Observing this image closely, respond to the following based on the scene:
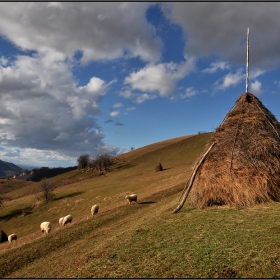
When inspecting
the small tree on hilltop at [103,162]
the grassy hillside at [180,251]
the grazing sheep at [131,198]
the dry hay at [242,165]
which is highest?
the small tree on hilltop at [103,162]

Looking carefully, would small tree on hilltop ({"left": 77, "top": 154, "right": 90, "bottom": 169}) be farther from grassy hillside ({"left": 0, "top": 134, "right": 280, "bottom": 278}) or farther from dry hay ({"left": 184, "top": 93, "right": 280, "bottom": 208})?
dry hay ({"left": 184, "top": 93, "right": 280, "bottom": 208})

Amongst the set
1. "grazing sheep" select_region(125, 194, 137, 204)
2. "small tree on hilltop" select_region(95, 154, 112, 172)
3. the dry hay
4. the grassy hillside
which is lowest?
the grassy hillside

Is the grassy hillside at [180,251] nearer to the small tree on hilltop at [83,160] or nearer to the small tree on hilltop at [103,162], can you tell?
the small tree on hilltop at [103,162]

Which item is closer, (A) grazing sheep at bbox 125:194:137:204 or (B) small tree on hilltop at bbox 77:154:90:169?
(A) grazing sheep at bbox 125:194:137:204

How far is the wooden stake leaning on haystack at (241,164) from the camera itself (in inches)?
545

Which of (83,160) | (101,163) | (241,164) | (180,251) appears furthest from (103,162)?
(180,251)

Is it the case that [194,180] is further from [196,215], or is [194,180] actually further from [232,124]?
[232,124]

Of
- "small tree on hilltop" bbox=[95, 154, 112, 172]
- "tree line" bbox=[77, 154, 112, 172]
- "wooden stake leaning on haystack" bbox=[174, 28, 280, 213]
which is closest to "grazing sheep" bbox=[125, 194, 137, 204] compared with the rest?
"wooden stake leaning on haystack" bbox=[174, 28, 280, 213]

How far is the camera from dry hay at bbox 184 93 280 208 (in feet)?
45.4

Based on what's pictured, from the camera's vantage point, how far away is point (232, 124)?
55.5 ft

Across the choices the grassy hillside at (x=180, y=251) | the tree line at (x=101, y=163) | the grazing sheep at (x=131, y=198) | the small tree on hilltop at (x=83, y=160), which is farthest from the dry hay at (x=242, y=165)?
the small tree on hilltop at (x=83, y=160)

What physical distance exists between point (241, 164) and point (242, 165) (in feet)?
0.26

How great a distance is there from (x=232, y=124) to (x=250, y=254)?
34.8 feet

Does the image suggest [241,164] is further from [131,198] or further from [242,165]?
[131,198]
